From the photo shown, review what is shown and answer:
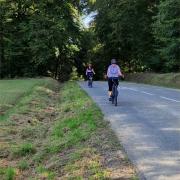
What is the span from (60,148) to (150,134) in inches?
93.6

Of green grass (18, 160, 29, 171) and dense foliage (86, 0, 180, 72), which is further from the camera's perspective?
dense foliage (86, 0, 180, 72)

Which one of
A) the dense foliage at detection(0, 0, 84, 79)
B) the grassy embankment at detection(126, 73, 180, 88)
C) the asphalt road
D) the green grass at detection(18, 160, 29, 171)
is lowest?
the grassy embankment at detection(126, 73, 180, 88)

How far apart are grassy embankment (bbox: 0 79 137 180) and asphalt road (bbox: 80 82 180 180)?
296 millimetres

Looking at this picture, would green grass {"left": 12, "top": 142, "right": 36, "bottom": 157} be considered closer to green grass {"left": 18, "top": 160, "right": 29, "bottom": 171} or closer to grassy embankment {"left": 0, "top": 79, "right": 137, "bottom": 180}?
grassy embankment {"left": 0, "top": 79, "right": 137, "bottom": 180}

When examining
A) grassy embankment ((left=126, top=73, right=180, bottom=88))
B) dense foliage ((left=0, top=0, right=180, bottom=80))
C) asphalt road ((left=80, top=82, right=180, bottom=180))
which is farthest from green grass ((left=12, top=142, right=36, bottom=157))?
dense foliage ((left=0, top=0, right=180, bottom=80))

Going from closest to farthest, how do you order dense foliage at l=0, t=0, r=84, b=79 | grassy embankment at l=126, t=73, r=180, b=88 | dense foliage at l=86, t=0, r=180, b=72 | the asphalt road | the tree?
the asphalt road < the tree < grassy embankment at l=126, t=73, r=180, b=88 < dense foliage at l=86, t=0, r=180, b=72 < dense foliage at l=0, t=0, r=84, b=79

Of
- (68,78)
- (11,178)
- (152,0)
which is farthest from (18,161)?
(68,78)

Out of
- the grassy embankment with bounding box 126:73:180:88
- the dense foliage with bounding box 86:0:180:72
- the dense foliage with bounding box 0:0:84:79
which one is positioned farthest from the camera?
the dense foliage with bounding box 0:0:84:79

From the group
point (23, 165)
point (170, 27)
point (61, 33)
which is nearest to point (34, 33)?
point (61, 33)

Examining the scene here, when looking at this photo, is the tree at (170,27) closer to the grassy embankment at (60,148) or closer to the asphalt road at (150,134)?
the asphalt road at (150,134)

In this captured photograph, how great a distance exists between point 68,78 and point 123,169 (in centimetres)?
5909

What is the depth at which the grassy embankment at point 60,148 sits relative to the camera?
9.30m

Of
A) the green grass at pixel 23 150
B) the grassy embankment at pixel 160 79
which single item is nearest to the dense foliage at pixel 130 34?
the grassy embankment at pixel 160 79

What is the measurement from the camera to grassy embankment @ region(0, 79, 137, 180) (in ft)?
30.5
